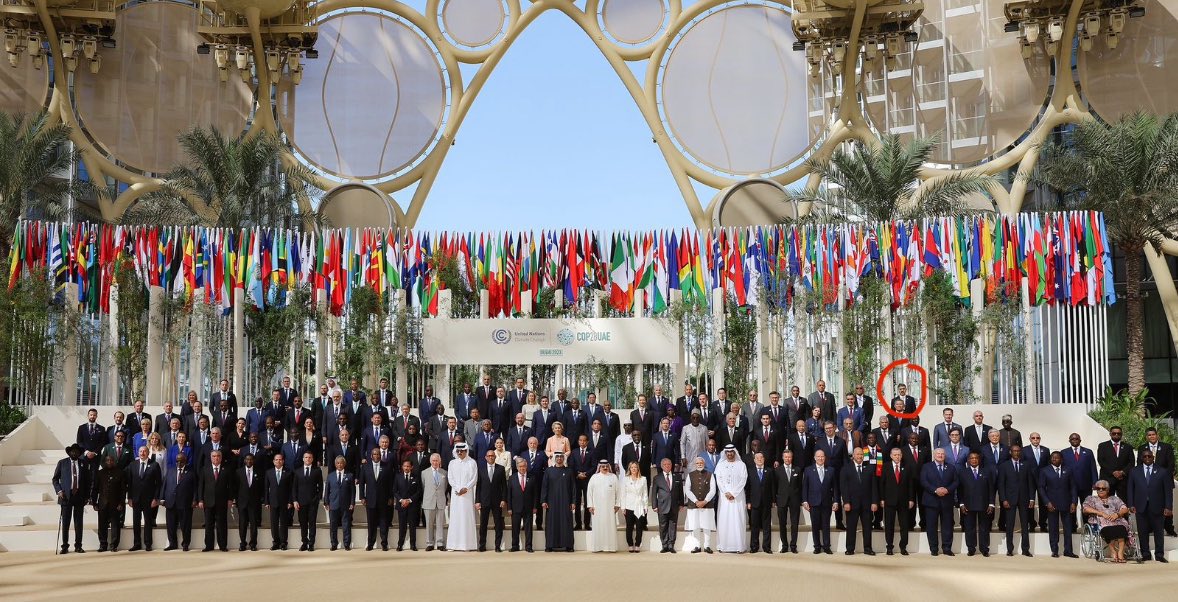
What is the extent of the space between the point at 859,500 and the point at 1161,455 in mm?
3858

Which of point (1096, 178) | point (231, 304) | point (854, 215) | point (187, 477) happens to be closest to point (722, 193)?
point (854, 215)

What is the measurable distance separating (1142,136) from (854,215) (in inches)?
219

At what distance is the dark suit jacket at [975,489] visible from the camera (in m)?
14.5

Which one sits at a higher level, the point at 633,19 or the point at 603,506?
the point at 633,19

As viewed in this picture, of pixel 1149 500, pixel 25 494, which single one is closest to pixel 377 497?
pixel 25 494

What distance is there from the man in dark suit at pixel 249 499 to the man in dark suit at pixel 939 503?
27.3 ft

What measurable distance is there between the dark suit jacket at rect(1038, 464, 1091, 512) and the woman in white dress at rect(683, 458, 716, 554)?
4000 millimetres

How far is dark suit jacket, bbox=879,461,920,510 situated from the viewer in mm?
14680

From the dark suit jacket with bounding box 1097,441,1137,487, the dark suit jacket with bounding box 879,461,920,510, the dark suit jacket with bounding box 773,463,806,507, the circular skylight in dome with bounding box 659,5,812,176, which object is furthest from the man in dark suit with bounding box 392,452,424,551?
the circular skylight in dome with bounding box 659,5,812,176

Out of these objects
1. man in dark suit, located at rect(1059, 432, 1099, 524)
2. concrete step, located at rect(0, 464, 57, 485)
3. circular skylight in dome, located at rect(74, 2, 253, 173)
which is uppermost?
circular skylight in dome, located at rect(74, 2, 253, 173)

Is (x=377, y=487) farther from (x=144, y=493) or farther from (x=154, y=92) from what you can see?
(x=154, y=92)

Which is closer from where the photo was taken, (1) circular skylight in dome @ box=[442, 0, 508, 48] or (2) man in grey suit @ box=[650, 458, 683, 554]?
(2) man in grey suit @ box=[650, 458, 683, 554]

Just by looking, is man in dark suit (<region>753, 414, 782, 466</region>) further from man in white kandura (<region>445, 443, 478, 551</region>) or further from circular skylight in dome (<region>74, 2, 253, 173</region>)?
circular skylight in dome (<region>74, 2, 253, 173</region>)

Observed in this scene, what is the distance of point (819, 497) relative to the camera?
1466 centimetres
